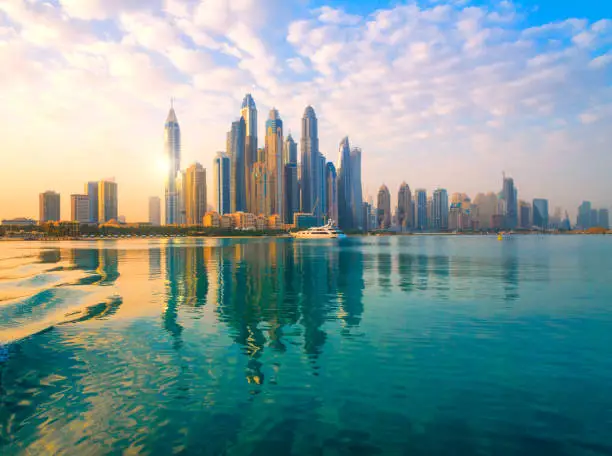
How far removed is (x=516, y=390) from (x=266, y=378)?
10044 millimetres

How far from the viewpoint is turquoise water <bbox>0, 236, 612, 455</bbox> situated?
43.2ft

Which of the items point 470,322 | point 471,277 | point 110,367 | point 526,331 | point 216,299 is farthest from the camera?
point 471,277

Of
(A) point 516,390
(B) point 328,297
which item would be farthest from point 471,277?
(A) point 516,390

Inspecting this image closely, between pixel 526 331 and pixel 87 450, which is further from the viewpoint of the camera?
pixel 526 331

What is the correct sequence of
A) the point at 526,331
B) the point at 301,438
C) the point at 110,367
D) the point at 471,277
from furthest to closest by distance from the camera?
the point at 471,277 < the point at 526,331 < the point at 110,367 < the point at 301,438

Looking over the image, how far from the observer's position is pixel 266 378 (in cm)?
1827

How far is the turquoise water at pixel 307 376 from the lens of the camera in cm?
1318

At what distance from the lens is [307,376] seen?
18.5 meters

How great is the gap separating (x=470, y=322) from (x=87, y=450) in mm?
24220

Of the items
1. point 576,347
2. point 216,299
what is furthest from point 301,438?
point 216,299

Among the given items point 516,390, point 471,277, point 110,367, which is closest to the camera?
point 516,390

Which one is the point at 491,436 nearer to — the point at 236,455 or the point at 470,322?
the point at 236,455

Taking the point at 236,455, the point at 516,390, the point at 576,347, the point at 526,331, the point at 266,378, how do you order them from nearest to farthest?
the point at 236,455 < the point at 516,390 < the point at 266,378 < the point at 576,347 < the point at 526,331

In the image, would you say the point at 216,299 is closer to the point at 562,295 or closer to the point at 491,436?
the point at 491,436
